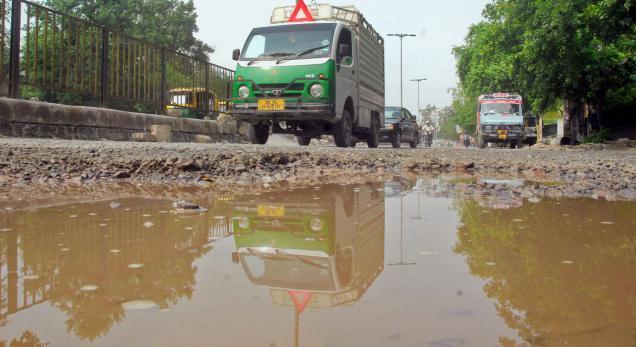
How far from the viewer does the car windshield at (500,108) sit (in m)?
20.7

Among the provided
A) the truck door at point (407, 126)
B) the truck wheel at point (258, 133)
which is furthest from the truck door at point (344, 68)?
the truck door at point (407, 126)

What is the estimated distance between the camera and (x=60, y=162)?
3846 mm

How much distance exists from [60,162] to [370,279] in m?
3.30

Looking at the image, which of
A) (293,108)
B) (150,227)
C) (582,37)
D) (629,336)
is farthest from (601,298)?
(582,37)

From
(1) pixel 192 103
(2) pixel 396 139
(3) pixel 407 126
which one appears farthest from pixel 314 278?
(3) pixel 407 126

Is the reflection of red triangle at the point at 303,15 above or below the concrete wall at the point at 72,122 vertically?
above

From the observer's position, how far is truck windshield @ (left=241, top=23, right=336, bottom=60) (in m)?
7.82

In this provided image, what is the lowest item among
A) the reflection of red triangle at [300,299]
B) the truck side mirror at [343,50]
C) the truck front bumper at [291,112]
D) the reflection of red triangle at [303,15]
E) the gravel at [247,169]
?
the reflection of red triangle at [300,299]

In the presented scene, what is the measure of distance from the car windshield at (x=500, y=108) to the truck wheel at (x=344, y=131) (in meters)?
13.6

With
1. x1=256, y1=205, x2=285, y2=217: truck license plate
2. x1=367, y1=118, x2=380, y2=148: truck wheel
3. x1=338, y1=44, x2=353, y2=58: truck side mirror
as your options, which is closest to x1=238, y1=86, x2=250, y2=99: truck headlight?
x1=338, y1=44, x2=353, y2=58: truck side mirror

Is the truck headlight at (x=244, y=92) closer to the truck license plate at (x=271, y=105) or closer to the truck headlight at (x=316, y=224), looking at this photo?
the truck license plate at (x=271, y=105)

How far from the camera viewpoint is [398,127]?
15445 mm

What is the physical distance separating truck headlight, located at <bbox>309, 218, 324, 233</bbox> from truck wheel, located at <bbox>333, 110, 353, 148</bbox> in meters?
6.26

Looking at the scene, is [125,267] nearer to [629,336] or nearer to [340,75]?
[629,336]
